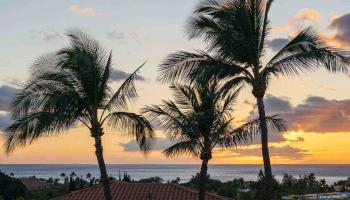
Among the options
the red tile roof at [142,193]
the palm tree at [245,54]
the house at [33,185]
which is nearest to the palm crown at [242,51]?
the palm tree at [245,54]

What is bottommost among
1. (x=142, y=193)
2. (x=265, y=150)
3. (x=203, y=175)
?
(x=142, y=193)

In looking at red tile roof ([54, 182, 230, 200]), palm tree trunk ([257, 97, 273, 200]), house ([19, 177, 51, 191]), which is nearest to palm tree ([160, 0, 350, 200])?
palm tree trunk ([257, 97, 273, 200])

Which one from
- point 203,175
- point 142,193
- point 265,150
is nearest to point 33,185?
point 142,193

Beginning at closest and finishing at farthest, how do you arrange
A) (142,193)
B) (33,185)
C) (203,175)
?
(203,175), (142,193), (33,185)

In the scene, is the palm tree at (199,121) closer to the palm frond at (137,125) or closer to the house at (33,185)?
the palm frond at (137,125)

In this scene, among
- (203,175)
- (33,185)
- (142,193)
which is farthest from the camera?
(33,185)

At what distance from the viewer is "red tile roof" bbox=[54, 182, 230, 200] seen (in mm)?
26531

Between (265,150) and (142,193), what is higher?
(265,150)

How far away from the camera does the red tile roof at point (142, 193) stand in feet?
87.0

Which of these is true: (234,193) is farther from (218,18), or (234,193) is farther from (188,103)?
(218,18)

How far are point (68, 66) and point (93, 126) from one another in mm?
2118

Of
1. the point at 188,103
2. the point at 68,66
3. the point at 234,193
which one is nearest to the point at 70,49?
the point at 68,66

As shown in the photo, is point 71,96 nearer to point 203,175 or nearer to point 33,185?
point 203,175

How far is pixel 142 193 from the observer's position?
27.3 m
